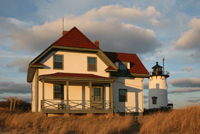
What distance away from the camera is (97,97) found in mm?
22891

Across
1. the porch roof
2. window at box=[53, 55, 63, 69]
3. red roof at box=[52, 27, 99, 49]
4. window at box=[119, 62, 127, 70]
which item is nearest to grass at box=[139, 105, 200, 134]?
the porch roof

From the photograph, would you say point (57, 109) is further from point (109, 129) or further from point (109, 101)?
point (109, 129)

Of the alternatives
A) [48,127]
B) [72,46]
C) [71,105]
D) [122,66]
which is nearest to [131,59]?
[122,66]

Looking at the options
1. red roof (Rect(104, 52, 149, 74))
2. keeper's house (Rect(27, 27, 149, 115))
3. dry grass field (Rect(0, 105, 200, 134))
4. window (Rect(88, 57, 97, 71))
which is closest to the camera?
dry grass field (Rect(0, 105, 200, 134))

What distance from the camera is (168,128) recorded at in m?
16.2

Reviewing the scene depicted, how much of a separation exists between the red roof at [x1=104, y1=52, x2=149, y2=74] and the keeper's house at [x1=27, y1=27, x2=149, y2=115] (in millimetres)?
977

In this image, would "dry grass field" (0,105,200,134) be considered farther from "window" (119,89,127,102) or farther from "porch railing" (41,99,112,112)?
"window" (119,89,127,102)

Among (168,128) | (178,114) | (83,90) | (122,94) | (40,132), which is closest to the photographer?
(40,132)

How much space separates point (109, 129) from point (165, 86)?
28420 mm

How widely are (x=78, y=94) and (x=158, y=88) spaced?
22532 mm

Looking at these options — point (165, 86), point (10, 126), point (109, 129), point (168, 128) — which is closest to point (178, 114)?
point (168, 128)

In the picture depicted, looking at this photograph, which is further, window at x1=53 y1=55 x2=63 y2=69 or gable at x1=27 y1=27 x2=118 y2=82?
window at x1=53 y1=55 x2=63 y2=69

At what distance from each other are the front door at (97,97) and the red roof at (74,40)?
4.14m

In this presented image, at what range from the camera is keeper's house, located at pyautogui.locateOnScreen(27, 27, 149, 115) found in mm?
20422
